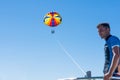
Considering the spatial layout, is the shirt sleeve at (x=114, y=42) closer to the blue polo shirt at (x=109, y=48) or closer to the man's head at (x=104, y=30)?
the blue polo shirt at (x=109, y=48)

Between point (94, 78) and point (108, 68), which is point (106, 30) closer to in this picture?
point (108, 68)

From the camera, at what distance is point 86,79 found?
996cm

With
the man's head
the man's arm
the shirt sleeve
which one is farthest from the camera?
the man's head

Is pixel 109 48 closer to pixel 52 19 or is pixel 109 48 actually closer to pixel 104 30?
pixel 104 30

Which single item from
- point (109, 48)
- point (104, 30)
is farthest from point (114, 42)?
point (104, 30)

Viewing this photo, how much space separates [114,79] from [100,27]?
43.2 inches

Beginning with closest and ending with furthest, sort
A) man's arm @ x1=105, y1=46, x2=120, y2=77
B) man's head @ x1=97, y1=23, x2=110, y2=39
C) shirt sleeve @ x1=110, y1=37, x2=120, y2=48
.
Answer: man's arm @ x1=105, y1=46, x2=120, y2=77
shirt sleeve @ x1=110, y1=37, x2=120, y2=48
man's head @ x1=97, y1=23, x2=110, y2=39

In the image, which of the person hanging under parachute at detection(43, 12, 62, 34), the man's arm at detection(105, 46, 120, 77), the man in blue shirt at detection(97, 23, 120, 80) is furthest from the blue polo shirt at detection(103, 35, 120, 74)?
the person hanging under parachute at detection(43, 12, 62, 34)

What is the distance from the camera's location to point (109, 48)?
6969mm

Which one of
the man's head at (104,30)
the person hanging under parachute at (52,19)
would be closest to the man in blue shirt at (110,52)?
the man's head at (104,30)

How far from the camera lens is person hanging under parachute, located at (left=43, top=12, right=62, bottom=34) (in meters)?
35.2

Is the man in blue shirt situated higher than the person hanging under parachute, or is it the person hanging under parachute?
the person hanging under parachute

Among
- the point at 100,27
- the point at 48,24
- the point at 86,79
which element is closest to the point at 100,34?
the point at 100,27

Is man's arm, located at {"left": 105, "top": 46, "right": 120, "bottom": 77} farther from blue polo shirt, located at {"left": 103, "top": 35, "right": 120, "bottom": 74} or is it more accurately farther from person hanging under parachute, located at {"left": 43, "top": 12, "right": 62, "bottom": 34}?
person hanging under parachute, located at {"left": 43, "top": 12, "right": 62, "bottom": 34}
